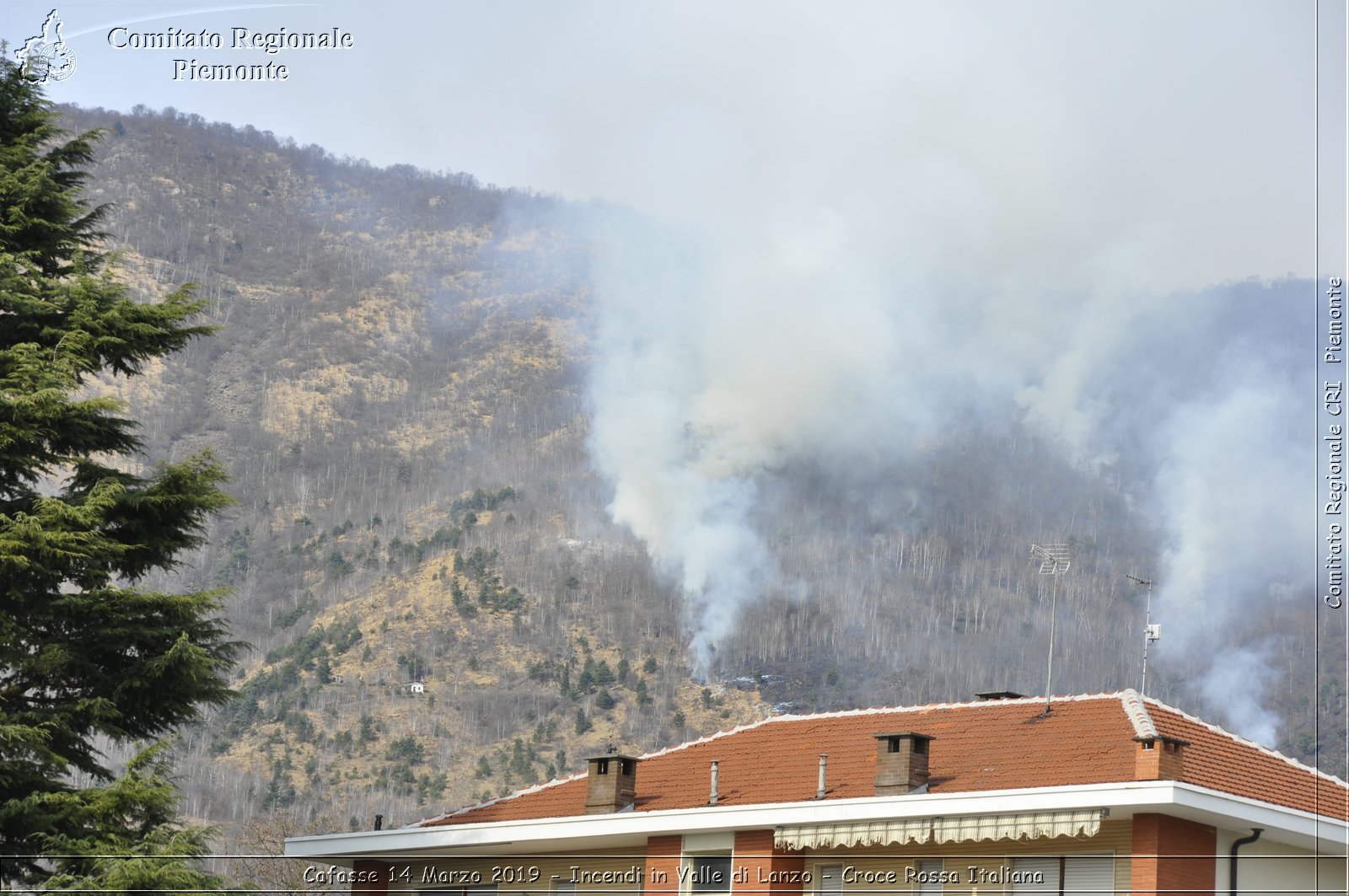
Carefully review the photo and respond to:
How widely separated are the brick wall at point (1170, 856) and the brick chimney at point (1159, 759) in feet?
1.33

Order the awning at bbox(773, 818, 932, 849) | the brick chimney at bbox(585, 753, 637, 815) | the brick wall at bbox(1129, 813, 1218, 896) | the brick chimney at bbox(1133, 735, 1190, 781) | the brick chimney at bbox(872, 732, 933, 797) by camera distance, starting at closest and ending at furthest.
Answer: the brick wall at bbox(1129, 813, 1218, 896)
the brick chimney at bbox(1133, 735, 1190, 781)
the awning at bbox(773, 818, 932, 849)
the brick chimney at bbox(872, 732, 933, 797)
the brick chimney at bbox(585, 753, 637, 815)

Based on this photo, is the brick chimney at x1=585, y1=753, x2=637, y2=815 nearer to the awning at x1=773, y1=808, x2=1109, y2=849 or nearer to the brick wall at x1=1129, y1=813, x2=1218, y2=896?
the awning at x1=773, y1=808, x2=1109, y2=849

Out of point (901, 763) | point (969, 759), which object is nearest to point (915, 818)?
point (901, 763)

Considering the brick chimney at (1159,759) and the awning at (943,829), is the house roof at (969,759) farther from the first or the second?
the awning at (943,829)

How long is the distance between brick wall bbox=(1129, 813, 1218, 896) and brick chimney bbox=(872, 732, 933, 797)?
3.02m

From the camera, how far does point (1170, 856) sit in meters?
16.5

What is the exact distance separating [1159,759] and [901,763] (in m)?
3.52

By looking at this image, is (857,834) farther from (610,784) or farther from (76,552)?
(76,552)

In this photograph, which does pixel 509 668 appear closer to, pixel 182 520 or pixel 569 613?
pixel 569 613

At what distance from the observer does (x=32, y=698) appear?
15305 mm

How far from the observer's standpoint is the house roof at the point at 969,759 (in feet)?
59.6

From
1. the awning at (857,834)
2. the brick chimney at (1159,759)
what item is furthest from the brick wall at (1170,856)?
the awning at (857,834)

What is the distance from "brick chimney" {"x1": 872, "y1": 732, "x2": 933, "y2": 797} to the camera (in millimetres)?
19062

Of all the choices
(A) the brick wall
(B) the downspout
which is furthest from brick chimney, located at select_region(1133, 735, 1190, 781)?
(B) the downspout
